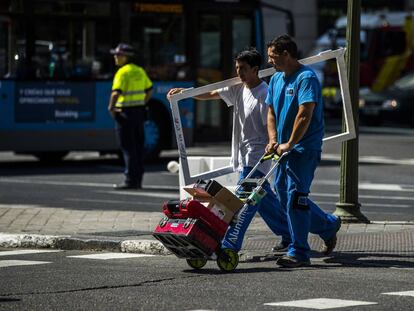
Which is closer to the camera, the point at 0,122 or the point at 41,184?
the point at 41,184

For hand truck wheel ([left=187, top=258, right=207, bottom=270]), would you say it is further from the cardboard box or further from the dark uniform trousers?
the dark uniform trousers

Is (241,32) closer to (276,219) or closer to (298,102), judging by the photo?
(276,219)

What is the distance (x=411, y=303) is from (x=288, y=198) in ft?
6.73

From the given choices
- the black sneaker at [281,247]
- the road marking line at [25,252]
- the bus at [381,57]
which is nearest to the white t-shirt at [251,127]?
the black sneaker at [281,247]

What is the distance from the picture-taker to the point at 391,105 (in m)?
33.9

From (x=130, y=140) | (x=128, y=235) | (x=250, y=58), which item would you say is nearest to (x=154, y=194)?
(x=130, y=140)

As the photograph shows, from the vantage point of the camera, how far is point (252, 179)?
33.1ft

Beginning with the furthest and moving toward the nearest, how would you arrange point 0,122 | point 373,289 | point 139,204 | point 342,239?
point 0,122 → point 139,204 → point 342,239 → point 373,289

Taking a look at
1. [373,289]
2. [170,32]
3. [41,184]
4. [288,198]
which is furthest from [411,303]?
[170,32]

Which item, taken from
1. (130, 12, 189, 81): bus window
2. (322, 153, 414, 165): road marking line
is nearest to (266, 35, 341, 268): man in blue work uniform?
(130, 12, 189, 81): bus window

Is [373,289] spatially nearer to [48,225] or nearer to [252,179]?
[252,179]

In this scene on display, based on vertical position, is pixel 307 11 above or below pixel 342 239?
above

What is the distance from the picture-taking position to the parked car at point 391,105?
33594mm

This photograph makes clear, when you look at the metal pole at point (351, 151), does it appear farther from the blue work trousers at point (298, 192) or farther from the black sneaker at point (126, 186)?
the black sneaker at point (126, 186)
